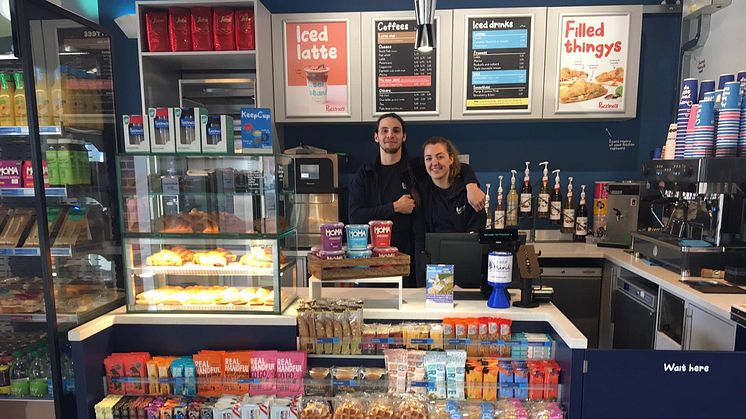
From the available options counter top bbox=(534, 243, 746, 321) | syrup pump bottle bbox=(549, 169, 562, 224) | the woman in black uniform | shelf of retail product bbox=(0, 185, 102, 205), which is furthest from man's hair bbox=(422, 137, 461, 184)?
shelf of retail product bbox=(0, 185, 102, 205)

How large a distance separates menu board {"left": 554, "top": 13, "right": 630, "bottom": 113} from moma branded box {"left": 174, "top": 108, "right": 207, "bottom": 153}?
302 centimetres

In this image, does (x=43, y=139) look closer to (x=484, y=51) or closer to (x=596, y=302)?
(x=484, y=51)

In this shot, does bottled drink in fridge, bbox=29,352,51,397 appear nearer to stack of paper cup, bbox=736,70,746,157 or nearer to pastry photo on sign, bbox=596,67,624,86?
stack of paper cup, bbox=736,70,746,157

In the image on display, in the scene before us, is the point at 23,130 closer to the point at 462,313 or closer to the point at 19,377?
the point at 19,377

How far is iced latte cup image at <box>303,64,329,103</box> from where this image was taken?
151 inches

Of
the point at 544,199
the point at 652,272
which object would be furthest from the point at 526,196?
the point at 652,272

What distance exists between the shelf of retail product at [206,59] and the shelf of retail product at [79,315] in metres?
2.15

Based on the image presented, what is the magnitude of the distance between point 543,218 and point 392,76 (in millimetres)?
1947

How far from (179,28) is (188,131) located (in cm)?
213

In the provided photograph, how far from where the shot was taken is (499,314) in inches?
77.5

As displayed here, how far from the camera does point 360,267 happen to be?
198 cm

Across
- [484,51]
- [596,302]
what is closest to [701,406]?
[596,302]

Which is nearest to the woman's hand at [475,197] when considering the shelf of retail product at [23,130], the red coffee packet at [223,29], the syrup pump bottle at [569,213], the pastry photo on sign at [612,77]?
the syrup pump bottle at [569,213]

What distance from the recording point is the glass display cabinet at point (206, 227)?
1979 millimetres
